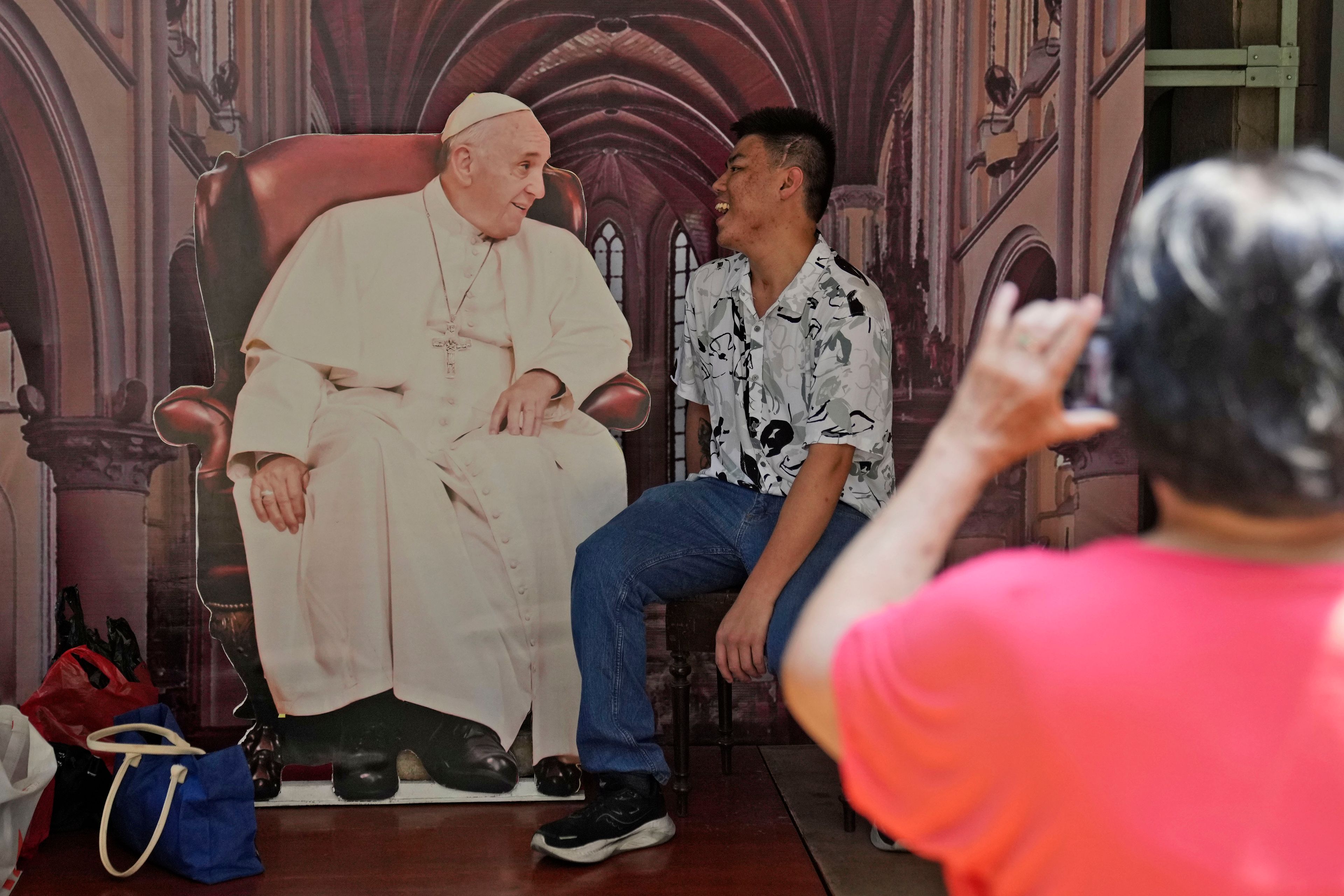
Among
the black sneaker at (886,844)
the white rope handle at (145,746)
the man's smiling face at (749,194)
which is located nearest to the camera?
the white rope handle at (145,746)

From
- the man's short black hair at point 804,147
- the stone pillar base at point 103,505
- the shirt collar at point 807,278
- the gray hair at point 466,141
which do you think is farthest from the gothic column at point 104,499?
the man's short black hair at point 804,147

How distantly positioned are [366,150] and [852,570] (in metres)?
2.85

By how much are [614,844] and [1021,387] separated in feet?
6.98

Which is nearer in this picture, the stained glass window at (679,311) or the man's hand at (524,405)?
the man's hand at (524,405)

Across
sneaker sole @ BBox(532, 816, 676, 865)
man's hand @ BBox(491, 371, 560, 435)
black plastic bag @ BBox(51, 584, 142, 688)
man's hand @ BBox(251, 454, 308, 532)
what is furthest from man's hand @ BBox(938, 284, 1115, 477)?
black plastic bag @ BBox(51, 584, 142, 688)

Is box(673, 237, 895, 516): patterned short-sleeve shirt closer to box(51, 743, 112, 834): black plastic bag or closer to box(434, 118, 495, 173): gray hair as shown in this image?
box(434, 118, 495, 173): gray hair

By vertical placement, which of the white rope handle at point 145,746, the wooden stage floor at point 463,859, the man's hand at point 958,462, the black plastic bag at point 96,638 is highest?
the man's hand at point 958,462

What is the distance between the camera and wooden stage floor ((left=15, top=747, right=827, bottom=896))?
8.43ft

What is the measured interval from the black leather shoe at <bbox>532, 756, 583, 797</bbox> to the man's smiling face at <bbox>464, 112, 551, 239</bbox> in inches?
59.6

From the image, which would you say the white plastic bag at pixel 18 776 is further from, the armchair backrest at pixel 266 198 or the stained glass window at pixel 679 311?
the stained glass window at pixel 679 311

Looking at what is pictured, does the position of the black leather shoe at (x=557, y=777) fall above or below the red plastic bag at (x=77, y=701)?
below

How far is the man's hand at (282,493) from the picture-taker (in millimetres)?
3297

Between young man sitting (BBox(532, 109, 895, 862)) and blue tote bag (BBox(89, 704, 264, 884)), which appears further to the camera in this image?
young man sitting (BBox(532, 109, 895, 862))

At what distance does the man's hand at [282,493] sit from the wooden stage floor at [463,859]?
2.62ft
